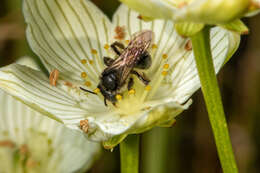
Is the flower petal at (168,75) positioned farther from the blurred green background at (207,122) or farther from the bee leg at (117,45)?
the blurred green background at (207,122)

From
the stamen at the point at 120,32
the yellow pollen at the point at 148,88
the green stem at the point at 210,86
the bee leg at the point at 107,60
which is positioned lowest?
the yellow pollen at the point at 148,88

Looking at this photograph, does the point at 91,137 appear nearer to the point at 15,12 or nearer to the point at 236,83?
the point at 15,12

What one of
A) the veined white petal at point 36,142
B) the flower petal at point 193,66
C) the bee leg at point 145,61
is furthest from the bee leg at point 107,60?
the veined white petal at point 36,142

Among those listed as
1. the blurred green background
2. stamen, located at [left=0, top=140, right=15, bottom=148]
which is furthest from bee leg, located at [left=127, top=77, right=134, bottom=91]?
the blurred green background

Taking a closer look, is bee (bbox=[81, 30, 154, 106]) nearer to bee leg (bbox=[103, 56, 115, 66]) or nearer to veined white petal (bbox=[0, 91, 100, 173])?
bee leg (bbox=[103, 56, 115, 66])

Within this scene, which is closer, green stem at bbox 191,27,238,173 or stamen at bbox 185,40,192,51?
green stem at bbox 191,27,238,173

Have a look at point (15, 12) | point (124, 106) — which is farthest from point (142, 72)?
point (15, 12)
